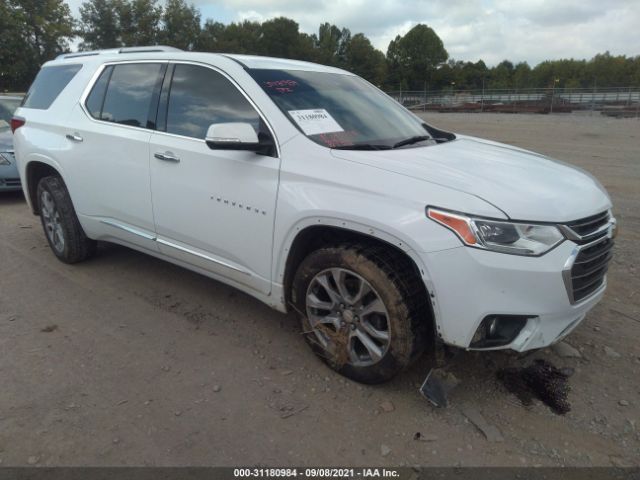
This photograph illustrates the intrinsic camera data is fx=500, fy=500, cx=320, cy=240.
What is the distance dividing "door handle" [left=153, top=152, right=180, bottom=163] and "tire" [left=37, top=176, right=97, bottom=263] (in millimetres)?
1520

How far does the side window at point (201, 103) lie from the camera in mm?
3244

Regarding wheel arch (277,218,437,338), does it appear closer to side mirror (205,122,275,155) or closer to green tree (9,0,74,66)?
side mirror (205,122,275,155)

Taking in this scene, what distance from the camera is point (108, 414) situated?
269 cm

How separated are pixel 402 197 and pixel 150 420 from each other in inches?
69.4

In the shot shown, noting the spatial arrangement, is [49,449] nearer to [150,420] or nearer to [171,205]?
[150,420]

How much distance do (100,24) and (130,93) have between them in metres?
63.8

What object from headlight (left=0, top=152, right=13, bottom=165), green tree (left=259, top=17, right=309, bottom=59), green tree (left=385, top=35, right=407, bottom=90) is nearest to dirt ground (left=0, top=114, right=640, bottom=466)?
headlight (left=0, top=152, right=13, bottom=165)

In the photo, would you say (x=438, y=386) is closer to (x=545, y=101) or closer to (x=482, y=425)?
(x=482, y=425)

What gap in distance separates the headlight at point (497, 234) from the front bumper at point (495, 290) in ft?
0.11

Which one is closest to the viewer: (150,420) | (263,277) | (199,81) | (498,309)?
(498,309)

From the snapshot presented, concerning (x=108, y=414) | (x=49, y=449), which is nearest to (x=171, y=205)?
(x=108, y=414)

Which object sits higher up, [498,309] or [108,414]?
[498,309]

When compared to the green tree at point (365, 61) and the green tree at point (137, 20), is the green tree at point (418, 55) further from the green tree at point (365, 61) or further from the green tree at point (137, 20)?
the green tree at point (137, 20)

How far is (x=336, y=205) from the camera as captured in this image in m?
2.69
